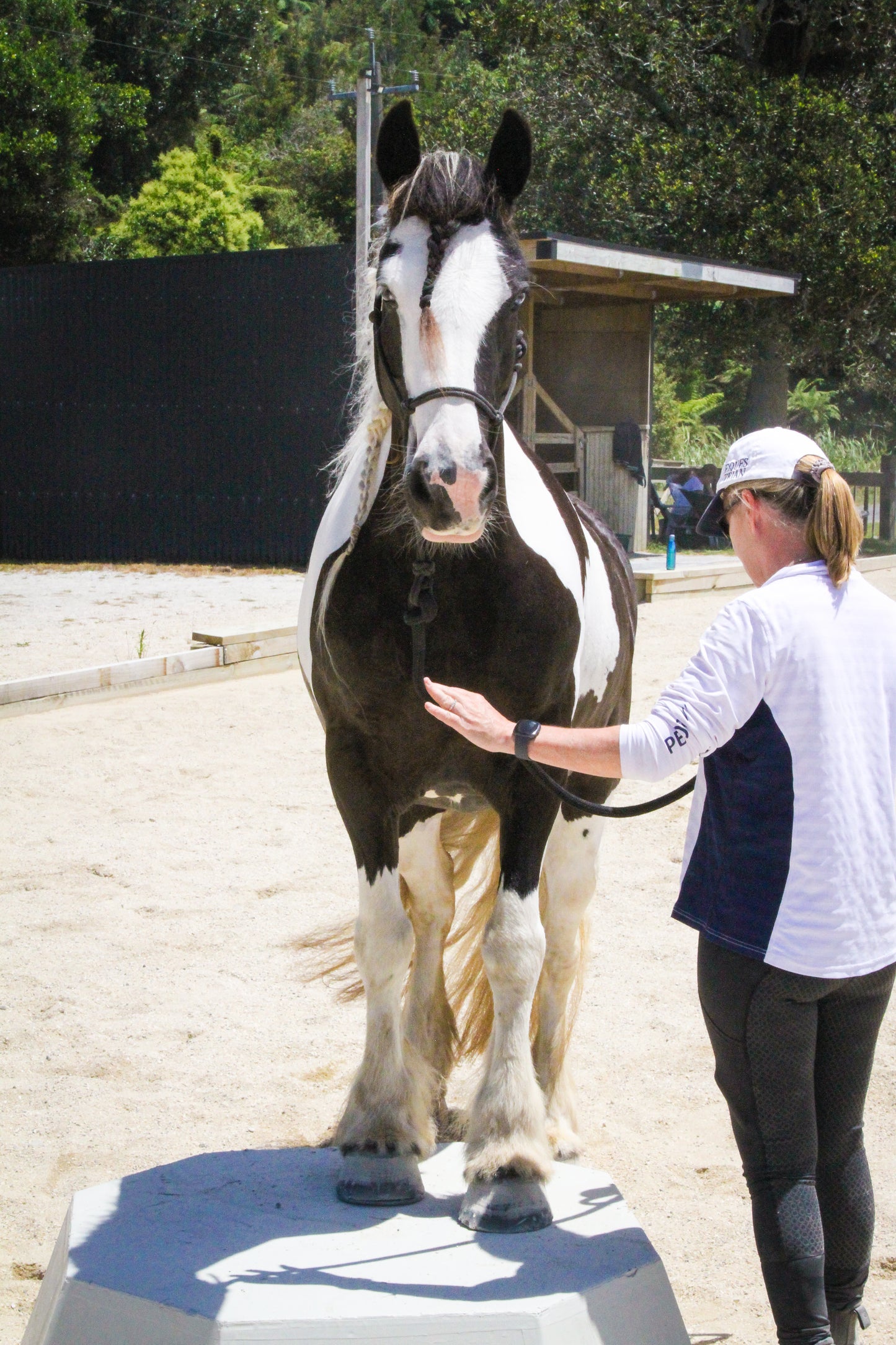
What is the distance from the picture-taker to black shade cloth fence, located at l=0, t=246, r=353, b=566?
13914 mm

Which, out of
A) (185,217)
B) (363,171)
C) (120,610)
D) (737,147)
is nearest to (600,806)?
(120,610)

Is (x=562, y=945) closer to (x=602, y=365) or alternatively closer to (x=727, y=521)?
(x=727, y=521)

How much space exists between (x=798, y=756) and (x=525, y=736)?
403 mm

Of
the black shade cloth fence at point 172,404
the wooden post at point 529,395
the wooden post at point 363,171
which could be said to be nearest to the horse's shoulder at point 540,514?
the wooden post at point 363,171

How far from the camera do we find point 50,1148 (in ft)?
9.34

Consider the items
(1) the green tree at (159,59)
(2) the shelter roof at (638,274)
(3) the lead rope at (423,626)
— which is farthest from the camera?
(1) the green tree at (159,59)

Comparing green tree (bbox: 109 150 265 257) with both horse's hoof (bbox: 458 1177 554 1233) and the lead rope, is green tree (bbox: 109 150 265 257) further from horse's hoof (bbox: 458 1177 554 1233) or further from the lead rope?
horse's hoof (bbox: 458 1177 554 1233)

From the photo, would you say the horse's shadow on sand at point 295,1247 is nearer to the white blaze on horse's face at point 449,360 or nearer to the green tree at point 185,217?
A: the white blaze on horse's face at point 449,360

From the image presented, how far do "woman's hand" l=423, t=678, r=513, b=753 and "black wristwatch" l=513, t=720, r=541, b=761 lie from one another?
1 centimetres

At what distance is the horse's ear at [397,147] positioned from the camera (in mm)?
A: 2297

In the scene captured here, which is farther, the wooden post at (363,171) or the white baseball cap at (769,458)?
the wooden post at (363,171)

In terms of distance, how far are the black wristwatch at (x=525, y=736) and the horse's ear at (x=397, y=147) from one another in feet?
3.56

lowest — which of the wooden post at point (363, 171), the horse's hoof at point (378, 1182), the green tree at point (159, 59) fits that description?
the horse's hoof at point (378, 1182)

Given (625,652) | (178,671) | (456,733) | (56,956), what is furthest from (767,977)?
(178,671)
